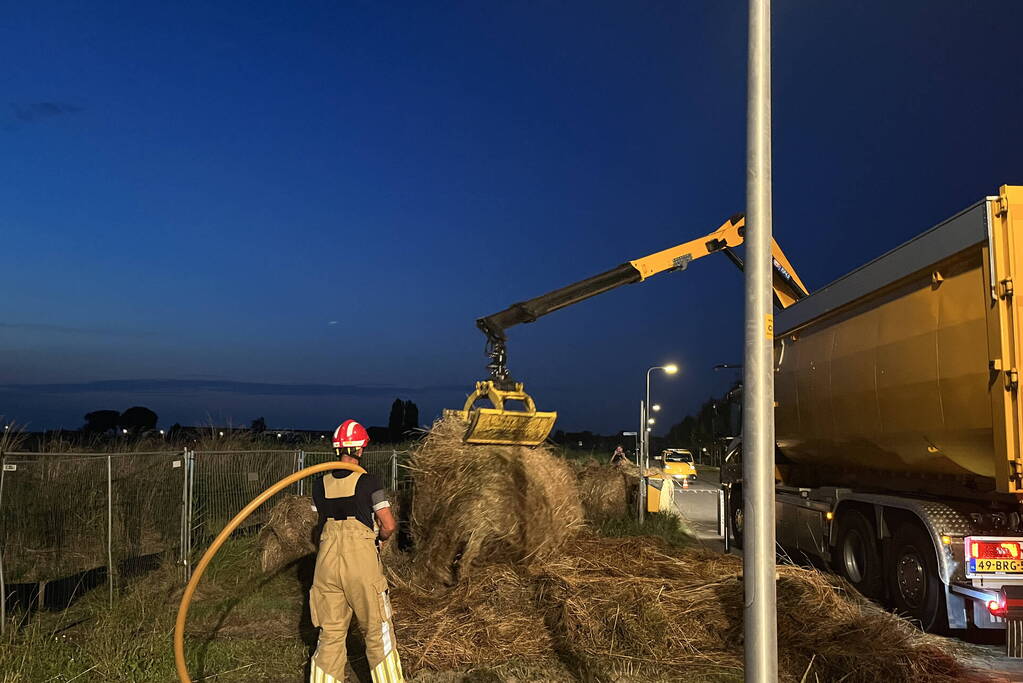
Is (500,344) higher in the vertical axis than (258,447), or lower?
higher

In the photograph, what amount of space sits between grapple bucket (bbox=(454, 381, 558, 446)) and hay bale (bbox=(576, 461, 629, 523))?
7.38m

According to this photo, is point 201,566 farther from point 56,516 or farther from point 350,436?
point 56,516

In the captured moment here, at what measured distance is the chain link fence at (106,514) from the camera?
10.7 metres

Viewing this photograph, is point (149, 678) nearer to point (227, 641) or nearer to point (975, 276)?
point (227, 641)

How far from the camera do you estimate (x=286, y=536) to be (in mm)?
11984

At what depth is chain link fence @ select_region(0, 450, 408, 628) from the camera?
35.0ft

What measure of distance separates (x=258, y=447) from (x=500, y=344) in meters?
8.26

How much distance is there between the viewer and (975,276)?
25.6ft

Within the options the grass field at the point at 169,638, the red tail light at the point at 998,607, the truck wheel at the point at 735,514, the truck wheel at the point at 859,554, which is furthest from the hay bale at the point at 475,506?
the truck wheel at the point at 735,514

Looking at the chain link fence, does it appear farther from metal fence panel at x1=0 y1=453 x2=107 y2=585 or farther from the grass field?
the grass field

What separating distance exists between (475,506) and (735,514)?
8.06 m

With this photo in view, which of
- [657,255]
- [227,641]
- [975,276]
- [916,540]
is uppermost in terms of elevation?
[657,255]

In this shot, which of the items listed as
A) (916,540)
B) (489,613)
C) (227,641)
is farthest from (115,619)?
(916,540)

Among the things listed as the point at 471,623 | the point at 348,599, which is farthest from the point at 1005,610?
the point at 348,599
